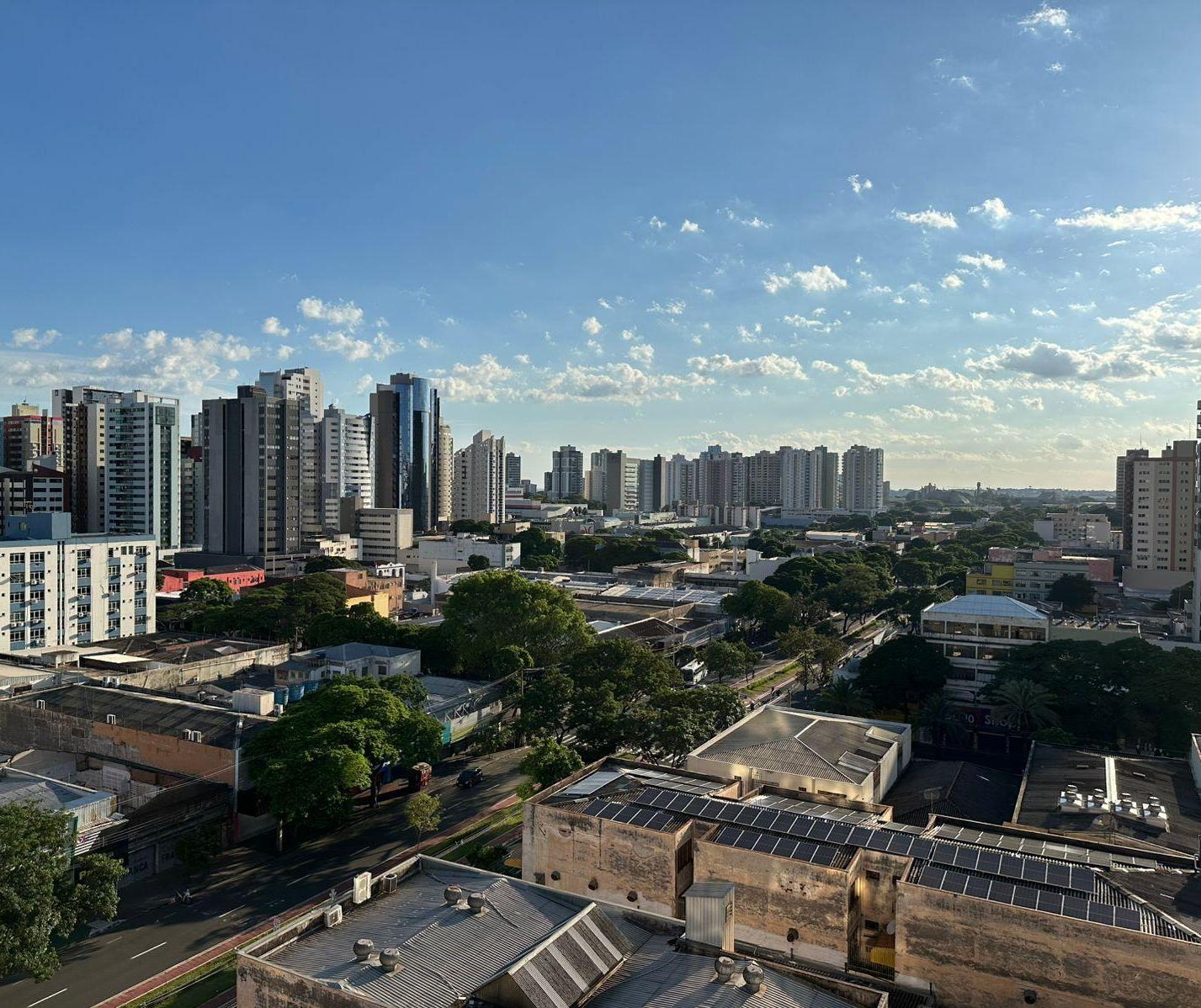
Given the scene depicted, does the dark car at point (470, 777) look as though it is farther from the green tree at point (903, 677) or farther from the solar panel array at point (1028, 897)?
the solar panel array at point (1028, 897)

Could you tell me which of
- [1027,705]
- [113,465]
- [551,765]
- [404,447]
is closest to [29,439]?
[113,465]

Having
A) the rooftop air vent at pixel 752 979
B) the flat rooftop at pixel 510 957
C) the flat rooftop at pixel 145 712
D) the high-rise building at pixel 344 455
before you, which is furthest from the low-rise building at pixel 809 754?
the high-rise building at pixel 344 455

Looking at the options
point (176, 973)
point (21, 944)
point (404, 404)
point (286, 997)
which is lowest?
point (176, 973)

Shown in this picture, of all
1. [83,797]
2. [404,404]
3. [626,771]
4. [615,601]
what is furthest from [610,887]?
[404,404]

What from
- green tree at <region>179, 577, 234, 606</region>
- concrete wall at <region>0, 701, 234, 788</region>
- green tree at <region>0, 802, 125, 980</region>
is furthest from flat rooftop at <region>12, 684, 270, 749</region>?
green tree at <region>179, 577, 234, 606</region>

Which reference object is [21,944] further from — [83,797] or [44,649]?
[44,649]

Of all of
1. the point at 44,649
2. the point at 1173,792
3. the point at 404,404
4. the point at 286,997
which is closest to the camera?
the point at 286,997

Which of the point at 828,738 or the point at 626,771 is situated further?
the point at 828,738
